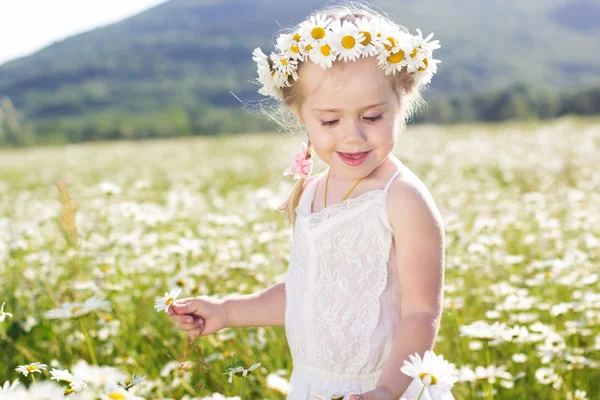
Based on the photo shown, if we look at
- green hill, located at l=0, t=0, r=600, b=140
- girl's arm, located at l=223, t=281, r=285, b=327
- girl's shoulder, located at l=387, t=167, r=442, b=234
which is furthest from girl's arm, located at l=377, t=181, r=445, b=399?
green hill, located at l=0, t=0, r=600, b=140

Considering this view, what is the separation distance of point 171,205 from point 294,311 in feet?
12.6

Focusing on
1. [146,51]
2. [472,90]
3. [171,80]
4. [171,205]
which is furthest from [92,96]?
[171,205]

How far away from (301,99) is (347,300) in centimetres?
63

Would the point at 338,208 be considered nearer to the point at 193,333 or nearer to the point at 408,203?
the point at 408,203

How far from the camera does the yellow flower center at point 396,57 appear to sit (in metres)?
1.82

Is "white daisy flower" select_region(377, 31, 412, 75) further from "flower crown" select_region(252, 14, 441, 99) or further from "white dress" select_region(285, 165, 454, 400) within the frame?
"white dress" select_region(285, 165, 454, 400)

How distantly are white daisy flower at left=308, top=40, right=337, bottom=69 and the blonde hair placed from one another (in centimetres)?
13

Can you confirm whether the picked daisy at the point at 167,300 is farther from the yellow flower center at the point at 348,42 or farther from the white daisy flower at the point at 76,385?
the yellow flower center at the point at 348,42

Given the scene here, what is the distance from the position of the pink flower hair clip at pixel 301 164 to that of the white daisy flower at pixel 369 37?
49 centimetres

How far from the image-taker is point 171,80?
15312 centimetres

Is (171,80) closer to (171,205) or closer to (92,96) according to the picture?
(92,96)

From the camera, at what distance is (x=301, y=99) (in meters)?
1.98

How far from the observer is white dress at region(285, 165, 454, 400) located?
72.9 inches

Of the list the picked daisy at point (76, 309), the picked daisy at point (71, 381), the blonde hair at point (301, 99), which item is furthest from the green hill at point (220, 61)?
the picked daisy at point (71, 381)
